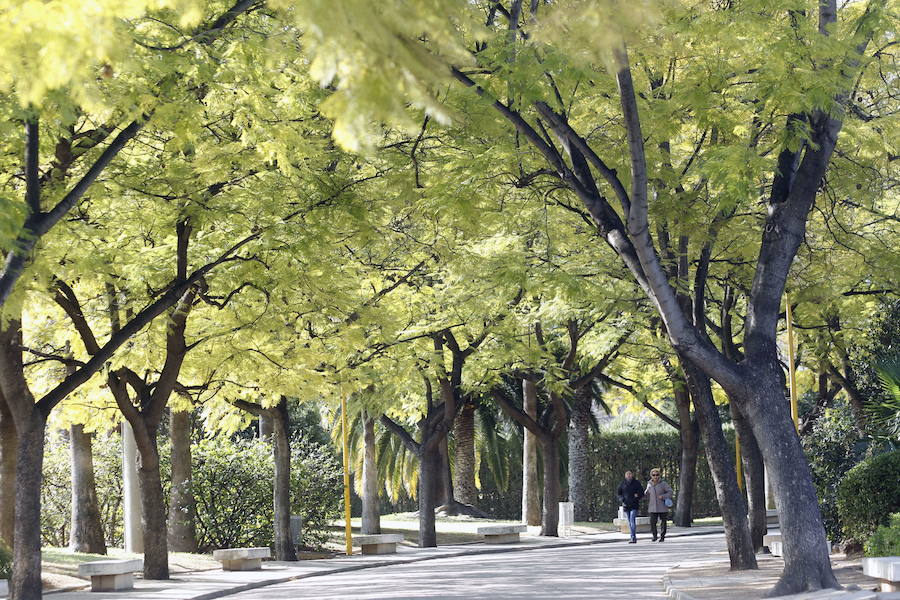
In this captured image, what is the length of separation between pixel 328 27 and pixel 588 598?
38.4 feet

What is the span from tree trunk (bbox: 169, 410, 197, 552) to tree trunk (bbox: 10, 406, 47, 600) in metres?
9.06

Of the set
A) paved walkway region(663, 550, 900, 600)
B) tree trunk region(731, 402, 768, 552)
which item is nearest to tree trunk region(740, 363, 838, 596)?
paved walkway region(663, 550, 900, 600)

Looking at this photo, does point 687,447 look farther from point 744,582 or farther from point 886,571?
point 886,571

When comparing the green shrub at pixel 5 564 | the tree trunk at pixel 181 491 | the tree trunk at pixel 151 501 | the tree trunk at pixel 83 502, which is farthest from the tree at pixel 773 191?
the tree trunk at pixel 83 502

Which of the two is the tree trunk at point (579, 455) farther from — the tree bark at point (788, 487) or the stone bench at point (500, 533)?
the tree bark at point (788, 487)

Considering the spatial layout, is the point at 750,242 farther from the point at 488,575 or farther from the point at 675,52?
the point at 488,575

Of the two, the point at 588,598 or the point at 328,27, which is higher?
the point at 328,27

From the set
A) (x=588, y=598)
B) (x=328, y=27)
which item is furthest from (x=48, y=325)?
(x=328, y=27)

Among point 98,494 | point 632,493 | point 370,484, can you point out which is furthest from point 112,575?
point 632,493

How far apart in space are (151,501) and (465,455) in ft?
62.9

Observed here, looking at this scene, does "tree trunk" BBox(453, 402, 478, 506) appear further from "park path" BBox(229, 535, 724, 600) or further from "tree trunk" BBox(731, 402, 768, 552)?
"tree trunk" BBox(731, 402, 768, 552)

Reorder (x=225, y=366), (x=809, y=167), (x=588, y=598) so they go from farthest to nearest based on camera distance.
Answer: (x=225, y=366), (x=588, y=598), (x=809, y=167)

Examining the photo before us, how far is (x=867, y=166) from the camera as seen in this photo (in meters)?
17.2

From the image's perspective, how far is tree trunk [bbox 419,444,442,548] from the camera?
97.5 ft
